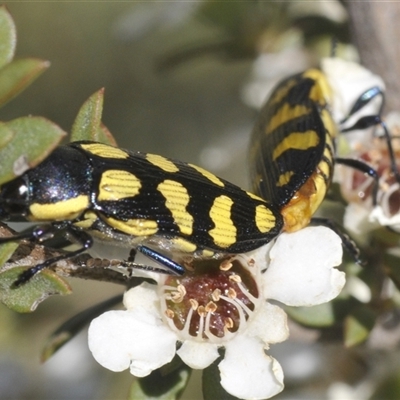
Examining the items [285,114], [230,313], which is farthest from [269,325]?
[285,114]

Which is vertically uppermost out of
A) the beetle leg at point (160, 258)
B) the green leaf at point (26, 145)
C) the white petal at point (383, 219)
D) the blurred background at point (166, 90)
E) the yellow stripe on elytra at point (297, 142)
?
the green leaf at point (26, 145)

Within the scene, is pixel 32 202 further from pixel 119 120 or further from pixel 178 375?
pixel 119 120

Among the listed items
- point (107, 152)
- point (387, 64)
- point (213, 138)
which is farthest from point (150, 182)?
point (213, 138)

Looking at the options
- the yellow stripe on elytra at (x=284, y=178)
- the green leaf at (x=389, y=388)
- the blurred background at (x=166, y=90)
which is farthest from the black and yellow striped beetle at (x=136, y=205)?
the green leaf at (x=389, y=388)

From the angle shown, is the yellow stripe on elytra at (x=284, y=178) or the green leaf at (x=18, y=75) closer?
the green leaf at (x=18, y=75)

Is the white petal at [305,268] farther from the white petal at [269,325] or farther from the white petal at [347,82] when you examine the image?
the white petal at [347,82]
